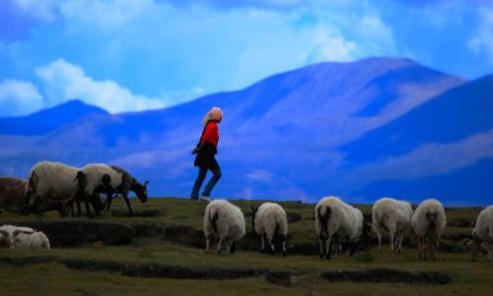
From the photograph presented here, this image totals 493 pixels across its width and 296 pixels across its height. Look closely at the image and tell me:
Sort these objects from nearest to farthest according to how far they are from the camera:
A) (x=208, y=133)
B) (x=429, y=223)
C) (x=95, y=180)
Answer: (x=429, y=223), (x=95, y=180), (x=208, y=133)

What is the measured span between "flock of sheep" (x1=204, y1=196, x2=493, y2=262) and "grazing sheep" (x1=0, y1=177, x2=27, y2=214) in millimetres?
7587

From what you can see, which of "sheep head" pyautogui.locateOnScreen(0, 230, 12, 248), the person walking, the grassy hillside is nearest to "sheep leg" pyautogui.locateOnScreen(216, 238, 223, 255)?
the grassy hillside

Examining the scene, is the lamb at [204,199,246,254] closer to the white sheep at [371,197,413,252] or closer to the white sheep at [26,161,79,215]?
the white sheep at [371,197,413,252]

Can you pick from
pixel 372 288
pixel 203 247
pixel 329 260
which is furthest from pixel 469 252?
pixel 372 288

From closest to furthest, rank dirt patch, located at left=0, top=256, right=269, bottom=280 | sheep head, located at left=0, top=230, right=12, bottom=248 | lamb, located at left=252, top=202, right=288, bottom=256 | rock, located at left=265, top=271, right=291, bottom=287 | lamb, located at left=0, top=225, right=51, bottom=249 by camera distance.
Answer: rock, located at left=265, top=271, right=291, bottom=287, dirt patch, located at left=0, top=256, right=269, bottom=280, sheep head, located at left=0, top=230, right=12, bottom=248, lamb, located at left=0, top=225, right=51, bottom=249, lamb, located at left=252, top=202, right=288, bottom=256

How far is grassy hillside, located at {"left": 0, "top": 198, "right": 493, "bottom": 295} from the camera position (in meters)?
19.1

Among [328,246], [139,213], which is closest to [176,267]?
[328,246]

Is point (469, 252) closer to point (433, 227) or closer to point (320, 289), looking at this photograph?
point (433, 227)

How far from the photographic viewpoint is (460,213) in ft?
124

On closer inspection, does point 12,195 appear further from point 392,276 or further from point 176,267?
point 392,276

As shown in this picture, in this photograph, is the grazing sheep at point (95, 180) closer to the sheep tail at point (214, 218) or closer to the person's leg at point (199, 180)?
the person's leg at point (199, 180)

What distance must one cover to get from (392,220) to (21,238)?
1099 cm

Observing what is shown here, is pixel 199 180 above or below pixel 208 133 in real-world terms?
below

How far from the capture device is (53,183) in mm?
29281
